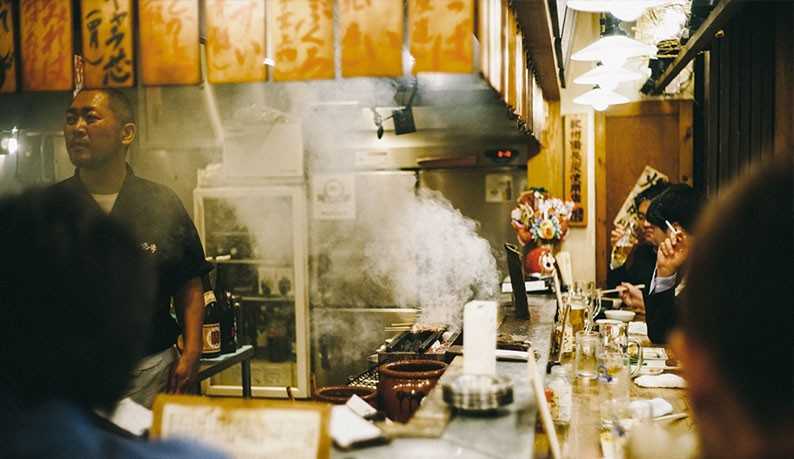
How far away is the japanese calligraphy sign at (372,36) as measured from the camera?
273 centimetres

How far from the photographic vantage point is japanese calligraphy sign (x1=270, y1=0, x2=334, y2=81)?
2826mm

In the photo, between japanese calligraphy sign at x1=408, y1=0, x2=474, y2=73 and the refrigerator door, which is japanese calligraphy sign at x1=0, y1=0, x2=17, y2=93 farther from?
the refrigerator door

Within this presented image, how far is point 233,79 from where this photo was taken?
9.62 ft

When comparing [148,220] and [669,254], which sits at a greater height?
[148,220]

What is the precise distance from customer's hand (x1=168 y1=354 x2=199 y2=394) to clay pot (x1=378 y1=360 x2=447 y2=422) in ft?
5.16

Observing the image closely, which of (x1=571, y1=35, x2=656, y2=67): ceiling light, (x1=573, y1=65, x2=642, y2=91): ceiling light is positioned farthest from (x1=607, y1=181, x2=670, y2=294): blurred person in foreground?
(x1=571, y1=35, x2=656, y2=67): ceiling light

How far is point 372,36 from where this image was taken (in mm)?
2748

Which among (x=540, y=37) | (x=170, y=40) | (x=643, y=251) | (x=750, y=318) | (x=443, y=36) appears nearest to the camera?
(x=750, y=318)

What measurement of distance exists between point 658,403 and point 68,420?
2494mm

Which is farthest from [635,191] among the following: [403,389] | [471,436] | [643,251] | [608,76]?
[471,436]

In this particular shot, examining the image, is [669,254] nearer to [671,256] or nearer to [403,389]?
[671,256]

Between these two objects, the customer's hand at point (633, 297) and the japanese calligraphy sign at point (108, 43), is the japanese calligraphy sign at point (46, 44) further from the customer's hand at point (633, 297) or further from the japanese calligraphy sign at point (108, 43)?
the customer's hand at point (633, 297)

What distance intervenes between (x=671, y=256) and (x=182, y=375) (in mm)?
3325

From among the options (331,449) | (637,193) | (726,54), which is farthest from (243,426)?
(637,193)
